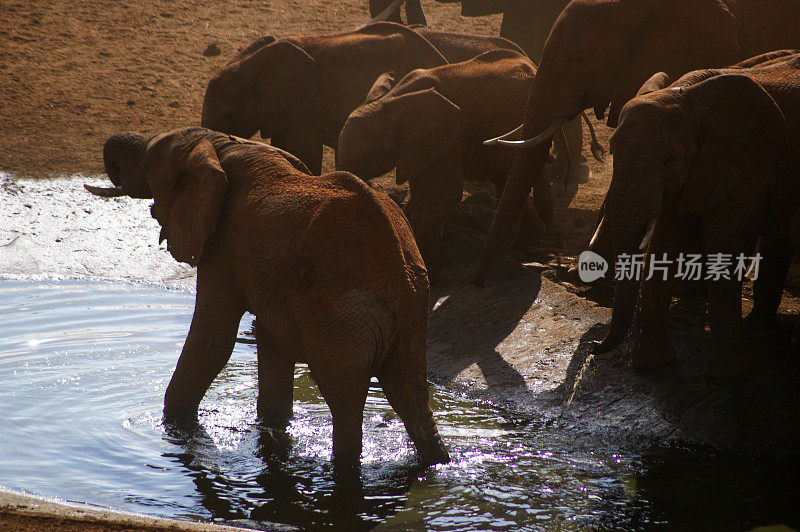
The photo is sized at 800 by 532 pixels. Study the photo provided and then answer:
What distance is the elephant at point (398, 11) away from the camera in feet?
43.1

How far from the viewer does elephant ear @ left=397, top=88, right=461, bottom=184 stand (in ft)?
24.1

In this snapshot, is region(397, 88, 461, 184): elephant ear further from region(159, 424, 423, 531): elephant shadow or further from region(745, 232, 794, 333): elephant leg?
region(159, 424, 423, 531): elephant shadow

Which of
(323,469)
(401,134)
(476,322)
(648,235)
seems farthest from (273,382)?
(401,134)

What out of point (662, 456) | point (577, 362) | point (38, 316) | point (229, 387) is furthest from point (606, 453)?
point (38, 316)

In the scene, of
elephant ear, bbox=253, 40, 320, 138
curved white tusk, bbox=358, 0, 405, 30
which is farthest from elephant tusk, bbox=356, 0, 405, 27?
elephant ear, bbox=253, 40, 320, 138

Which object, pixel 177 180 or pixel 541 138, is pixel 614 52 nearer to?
pixel 541 138

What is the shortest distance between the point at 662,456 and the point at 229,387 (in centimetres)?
259

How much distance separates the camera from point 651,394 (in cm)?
530

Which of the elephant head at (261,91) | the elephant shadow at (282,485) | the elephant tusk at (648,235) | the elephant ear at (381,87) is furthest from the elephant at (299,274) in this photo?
the elephant head at (261,91)

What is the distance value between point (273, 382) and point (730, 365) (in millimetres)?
2401

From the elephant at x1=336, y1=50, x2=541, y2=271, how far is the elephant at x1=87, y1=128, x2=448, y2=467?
241 cm

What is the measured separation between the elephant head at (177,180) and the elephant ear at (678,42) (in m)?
2.99

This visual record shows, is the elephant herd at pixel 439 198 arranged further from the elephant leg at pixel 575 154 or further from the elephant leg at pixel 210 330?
the elephant leg at pixel 575 154

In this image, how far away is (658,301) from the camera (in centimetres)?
529
